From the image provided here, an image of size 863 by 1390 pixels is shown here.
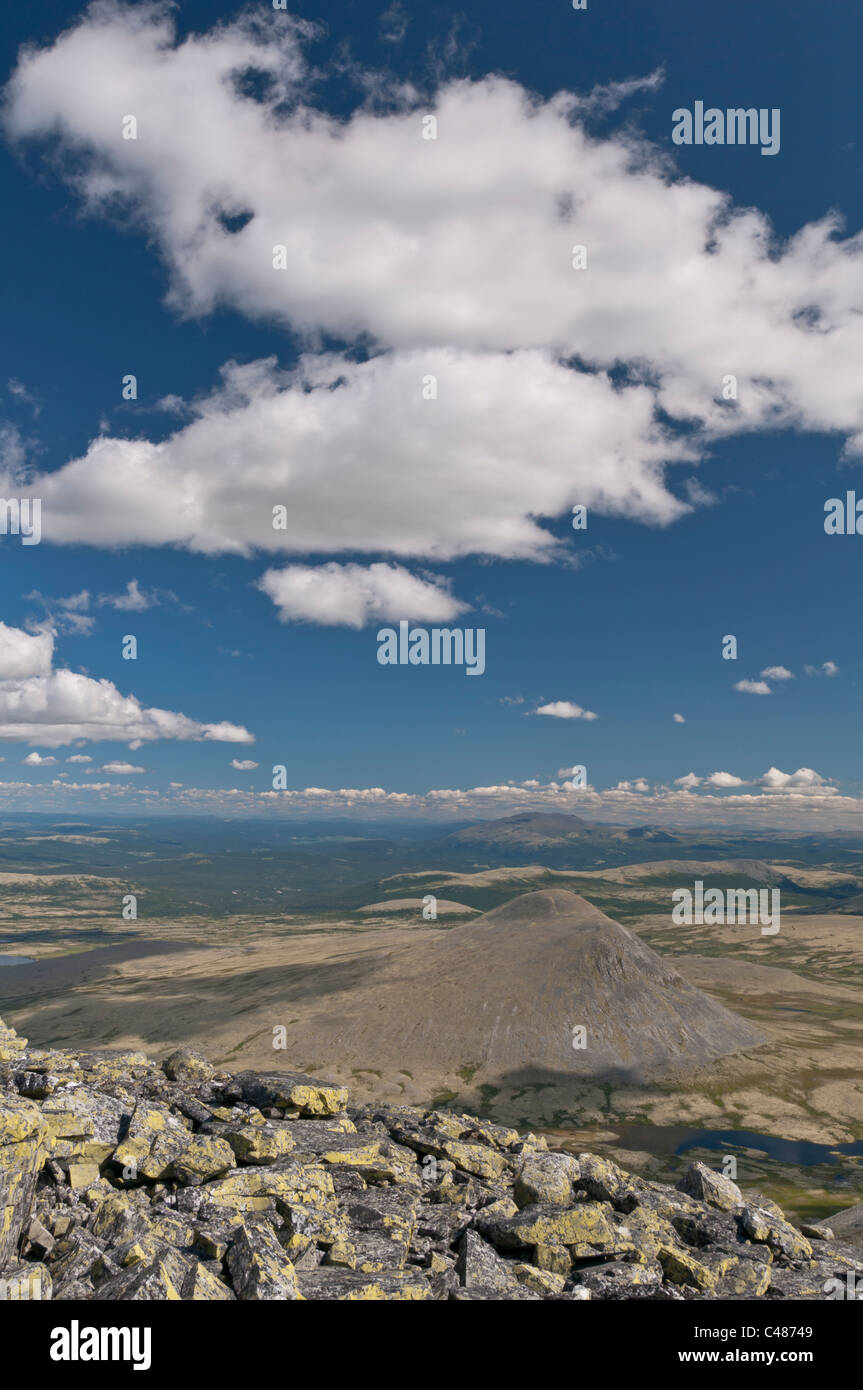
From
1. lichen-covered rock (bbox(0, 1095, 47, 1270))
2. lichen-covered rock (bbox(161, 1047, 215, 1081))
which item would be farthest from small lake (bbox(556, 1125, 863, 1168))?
lichen-covered rock (bbox(0, 1095, 47, 1270))

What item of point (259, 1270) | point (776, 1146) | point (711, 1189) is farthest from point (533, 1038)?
point (259, 1270)

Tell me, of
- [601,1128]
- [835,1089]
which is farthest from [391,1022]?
[835,1089]

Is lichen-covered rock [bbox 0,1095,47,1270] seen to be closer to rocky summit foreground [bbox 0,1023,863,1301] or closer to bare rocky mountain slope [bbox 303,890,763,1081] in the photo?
rocky summit foreground [bbox 0,1023,863,1301]

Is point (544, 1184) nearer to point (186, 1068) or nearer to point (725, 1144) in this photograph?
point (186, 1068)

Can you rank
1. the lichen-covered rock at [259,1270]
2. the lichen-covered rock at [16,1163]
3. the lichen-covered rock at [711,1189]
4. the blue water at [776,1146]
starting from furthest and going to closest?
the blue water at [776,1146]
the lichen-covered rock at [711,1189]
the lichen-covered rock at [16,1163]
the lichen-covered rock at [259,1270]

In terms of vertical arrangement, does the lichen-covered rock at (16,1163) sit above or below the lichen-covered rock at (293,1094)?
above

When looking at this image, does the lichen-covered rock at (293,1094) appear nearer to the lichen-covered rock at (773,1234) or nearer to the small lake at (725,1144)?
the lichen-covered rock at (773,1234)

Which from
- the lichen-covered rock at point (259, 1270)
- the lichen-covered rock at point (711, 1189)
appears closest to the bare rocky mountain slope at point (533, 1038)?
the lichen-covered rock at point (711, 1189)
